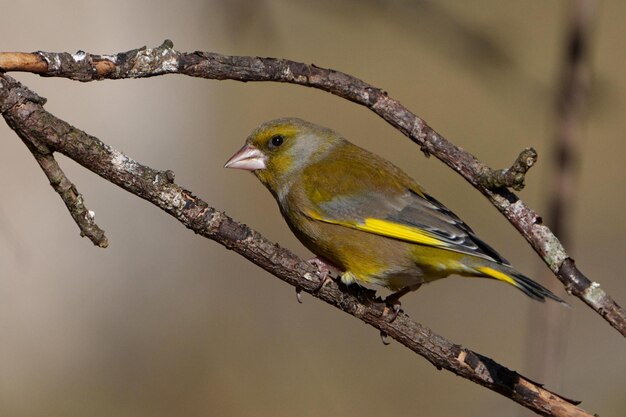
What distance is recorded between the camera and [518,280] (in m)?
4.03

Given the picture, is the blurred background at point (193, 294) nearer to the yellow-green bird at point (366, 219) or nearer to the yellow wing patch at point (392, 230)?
the yellow-green bird at point (366, 219)

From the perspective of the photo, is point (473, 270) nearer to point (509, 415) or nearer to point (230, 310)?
point (509, 415)

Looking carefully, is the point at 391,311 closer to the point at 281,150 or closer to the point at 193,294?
the point at 281,150

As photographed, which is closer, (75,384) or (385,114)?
(385,114)

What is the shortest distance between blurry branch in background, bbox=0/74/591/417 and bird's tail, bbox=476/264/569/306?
0.35 m

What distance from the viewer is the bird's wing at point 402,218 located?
14.8 ft

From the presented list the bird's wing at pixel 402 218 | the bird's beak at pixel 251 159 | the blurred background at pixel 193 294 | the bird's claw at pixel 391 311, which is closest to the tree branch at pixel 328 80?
the bird's claw at pixel 391 311

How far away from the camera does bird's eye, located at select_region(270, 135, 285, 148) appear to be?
Answer: 5.32 m

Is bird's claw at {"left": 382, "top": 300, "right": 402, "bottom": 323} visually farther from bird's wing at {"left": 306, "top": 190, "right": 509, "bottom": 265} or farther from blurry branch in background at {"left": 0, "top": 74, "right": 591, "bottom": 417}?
bird's wing at {"left": 306, "top": 190, "right": 509, "bottom": 265}

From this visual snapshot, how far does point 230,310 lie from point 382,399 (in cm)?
196

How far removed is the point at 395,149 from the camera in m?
11.9

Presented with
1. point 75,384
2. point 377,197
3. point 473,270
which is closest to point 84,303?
point 75,384

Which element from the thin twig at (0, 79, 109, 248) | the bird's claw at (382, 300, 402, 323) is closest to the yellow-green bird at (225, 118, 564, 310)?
the bird's claw at (382, 300, 402, 323)

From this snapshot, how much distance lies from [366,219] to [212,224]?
5.40 feet
